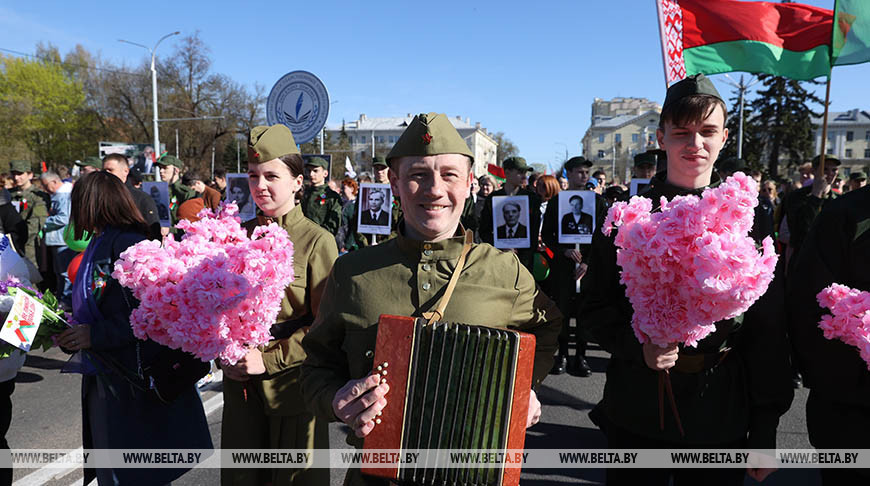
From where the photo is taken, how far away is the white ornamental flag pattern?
4242 mm

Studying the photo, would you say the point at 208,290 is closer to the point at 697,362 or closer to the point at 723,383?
the point at 697,362

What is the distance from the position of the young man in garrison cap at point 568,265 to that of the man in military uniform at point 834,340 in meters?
4.46

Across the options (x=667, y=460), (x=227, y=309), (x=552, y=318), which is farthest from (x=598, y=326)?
(x=227, y=309)

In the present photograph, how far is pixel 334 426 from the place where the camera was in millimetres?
5031

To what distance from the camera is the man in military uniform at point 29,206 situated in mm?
9430

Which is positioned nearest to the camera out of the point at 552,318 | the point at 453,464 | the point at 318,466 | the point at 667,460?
the point at 453,464

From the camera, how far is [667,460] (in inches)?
87.4

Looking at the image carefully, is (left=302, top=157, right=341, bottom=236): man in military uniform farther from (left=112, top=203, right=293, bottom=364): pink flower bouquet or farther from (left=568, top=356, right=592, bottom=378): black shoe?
(left=112, top=203, right=293, bottom=364): pink flower bouquet

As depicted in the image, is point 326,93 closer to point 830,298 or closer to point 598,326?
point 598,326

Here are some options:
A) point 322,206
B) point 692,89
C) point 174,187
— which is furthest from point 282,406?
point 174,187

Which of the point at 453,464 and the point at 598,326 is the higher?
the point at 598,326

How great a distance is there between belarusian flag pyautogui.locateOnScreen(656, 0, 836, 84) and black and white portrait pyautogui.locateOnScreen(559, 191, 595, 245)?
2523mm

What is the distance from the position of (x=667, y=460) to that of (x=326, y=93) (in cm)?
533

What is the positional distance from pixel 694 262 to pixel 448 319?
811mm
